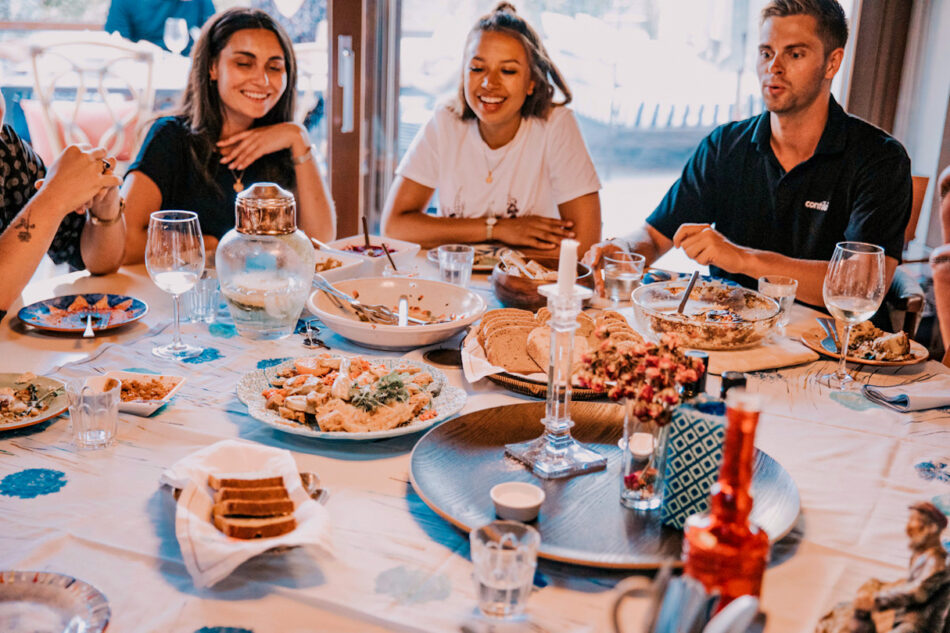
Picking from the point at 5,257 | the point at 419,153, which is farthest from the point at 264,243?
the point at 419,153

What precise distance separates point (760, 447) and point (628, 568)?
0.46 metres

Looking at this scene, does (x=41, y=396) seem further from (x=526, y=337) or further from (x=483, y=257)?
(x=483, y=257)

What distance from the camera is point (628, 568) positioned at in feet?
3.01

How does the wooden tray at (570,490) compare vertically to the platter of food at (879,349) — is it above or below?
below

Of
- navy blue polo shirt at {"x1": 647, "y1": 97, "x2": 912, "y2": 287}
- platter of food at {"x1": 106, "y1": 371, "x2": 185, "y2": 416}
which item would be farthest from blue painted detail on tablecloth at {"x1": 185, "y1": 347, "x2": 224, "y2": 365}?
navy blue polo shirt at {"x1": 647, "y1": 97, "x2": 912, "y2": 287}

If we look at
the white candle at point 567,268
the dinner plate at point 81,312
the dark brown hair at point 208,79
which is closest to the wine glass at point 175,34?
the dark brown hair at point 208,79

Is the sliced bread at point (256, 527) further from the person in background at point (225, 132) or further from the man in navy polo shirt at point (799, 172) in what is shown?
the person in background at point (225, 132)

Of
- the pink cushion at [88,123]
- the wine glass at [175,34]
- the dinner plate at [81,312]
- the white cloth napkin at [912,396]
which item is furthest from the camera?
the wine glass at [175,34]

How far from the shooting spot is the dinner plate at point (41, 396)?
122 centimetres

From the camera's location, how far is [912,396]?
141cm

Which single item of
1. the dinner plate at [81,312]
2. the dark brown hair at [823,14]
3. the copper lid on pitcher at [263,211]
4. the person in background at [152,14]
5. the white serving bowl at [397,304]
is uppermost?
the person in background at [152,14]

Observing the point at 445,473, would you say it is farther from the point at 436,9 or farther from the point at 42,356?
the point at 436,9

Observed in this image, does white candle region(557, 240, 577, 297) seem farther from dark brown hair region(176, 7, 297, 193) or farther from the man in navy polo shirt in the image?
dark brown hair region(176, 7, 297, 193)

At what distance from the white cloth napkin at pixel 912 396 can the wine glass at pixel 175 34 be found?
428 centimetres
